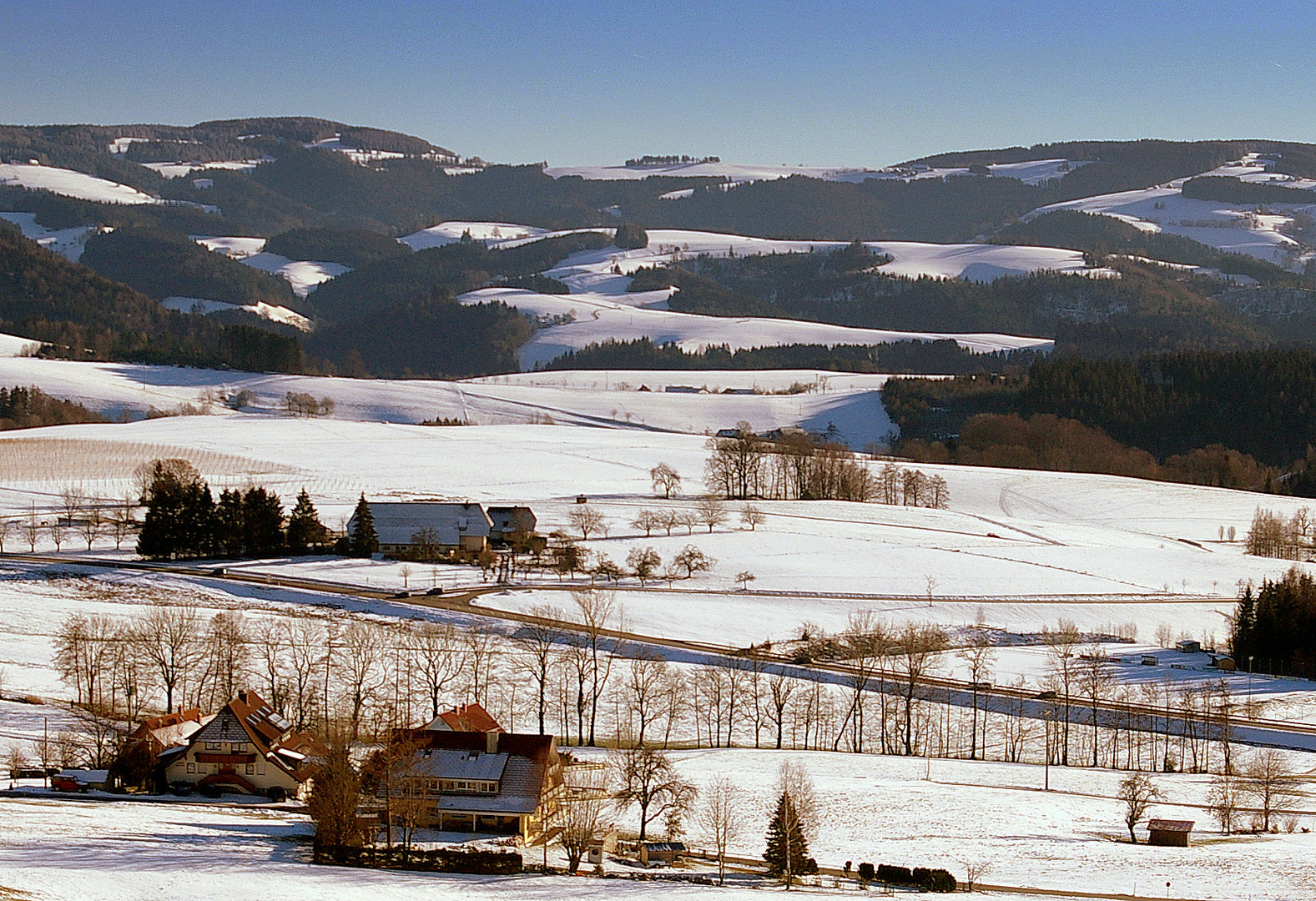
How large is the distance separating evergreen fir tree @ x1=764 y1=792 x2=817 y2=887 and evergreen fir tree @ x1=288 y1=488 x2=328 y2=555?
5447 cm

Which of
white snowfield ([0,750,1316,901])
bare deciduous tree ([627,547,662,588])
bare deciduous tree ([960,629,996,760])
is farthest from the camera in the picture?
bare deciduous tree ([627,547,662,588])

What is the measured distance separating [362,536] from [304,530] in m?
3.57

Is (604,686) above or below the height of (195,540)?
below

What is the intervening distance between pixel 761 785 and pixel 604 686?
49.1ft

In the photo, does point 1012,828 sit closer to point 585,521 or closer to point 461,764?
point 461,764

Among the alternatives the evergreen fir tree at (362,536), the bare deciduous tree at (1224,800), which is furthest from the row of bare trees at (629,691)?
the evergreen fir tree at (362,536)

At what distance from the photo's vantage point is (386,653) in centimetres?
5891

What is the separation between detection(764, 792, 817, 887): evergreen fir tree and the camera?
3431 centimetres

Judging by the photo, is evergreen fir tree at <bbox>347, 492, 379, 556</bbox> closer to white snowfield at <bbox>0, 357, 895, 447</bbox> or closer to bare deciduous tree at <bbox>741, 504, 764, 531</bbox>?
bare deciduous tree at <bbox>741, 504, 764, 531</bbox>

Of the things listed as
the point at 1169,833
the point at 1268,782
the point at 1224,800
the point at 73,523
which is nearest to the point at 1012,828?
the point at 1169,833

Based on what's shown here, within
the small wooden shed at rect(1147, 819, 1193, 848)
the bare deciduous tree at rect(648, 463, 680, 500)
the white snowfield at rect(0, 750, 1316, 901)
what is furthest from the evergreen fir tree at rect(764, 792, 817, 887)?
the bare deciduous tree at rect(648, 463, 680, 500)

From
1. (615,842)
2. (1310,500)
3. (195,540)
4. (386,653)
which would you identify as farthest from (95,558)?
(1310,500)

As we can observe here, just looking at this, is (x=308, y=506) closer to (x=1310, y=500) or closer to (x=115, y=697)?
(x=115, y=697)

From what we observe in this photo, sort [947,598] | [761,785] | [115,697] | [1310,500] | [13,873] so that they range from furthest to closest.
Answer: [1310,500] < [947,598] < [115,697] < [761,785] < [13,873]
